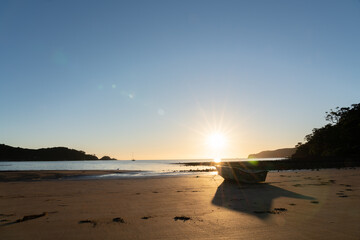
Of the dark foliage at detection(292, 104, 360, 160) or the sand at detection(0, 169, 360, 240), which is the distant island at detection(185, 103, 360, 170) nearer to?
the dark foliage at detection(292, 104, 360, 160)

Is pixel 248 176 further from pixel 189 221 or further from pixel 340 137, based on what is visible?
pixel 340 137

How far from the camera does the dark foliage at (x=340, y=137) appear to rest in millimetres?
65500

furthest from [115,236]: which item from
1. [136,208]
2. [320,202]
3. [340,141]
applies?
[340,141]

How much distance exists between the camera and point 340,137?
69.6 m

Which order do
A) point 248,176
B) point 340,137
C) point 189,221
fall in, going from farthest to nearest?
point 340,137 < point 248,176 < point 189,221

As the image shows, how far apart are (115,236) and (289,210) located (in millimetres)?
5248

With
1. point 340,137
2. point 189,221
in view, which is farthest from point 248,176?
point 340,137

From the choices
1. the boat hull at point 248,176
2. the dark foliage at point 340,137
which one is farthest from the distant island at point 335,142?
the boat hull at point 248,176

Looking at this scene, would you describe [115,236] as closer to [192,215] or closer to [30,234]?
[30,234]

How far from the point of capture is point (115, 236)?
5.04 meters

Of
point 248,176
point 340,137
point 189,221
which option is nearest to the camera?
point 189,221

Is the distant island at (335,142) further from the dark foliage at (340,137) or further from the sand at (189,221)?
the sand at (189,221)

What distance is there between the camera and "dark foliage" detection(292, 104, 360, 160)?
6550cm

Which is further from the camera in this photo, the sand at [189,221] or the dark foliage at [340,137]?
the dark foliage at [340,137]
